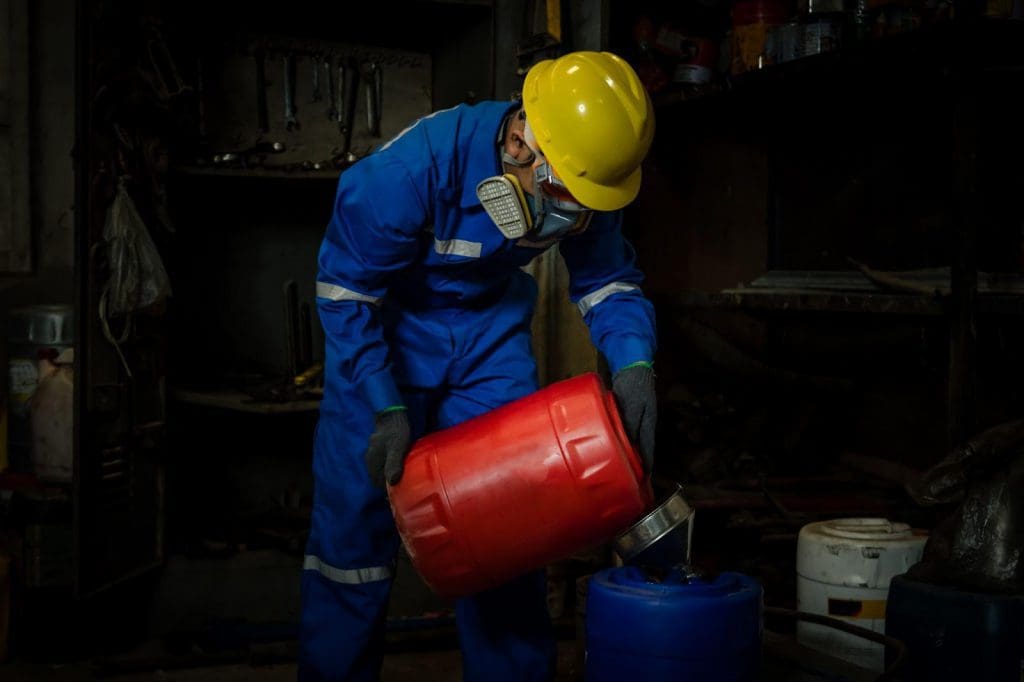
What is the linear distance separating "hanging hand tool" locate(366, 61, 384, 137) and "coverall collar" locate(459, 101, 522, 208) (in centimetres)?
176

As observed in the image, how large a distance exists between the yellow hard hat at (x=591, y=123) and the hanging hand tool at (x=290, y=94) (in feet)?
6.11

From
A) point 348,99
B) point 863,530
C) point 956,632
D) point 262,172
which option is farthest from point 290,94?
point 956,632

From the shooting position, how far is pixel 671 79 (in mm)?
3617

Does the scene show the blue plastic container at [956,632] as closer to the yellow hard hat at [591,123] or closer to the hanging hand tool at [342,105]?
the yellow hard hat at [591,123]

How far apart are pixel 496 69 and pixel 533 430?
1664 millimetres

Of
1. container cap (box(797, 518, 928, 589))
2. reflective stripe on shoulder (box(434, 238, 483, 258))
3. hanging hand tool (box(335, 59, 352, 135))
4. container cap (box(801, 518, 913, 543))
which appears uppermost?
hanging hand tool (box(335, 59, 352, 135))

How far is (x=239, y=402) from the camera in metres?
3.32

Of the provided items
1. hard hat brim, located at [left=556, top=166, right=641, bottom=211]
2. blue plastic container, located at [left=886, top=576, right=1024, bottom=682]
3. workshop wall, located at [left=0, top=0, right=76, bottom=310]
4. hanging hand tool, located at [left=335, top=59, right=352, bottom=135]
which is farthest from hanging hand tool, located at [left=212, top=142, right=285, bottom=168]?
blue plastic container, located at [left=886, top=576, right=1024, bottom=682]

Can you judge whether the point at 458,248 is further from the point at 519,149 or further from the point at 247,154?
the point at 247,154

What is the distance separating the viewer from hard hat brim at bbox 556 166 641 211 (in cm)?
211

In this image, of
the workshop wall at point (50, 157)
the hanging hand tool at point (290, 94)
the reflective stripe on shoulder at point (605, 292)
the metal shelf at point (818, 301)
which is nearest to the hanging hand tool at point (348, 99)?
the hanging hand tool at point (290, 94)

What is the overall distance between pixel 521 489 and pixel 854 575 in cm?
110

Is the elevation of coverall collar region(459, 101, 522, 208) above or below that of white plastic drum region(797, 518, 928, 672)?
above

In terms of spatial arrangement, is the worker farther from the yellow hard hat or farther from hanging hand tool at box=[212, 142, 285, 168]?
hanging hand tool at box=[212, 142, 285, 168]
